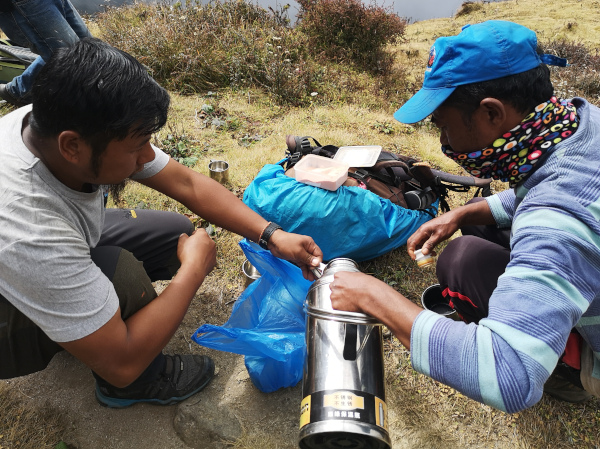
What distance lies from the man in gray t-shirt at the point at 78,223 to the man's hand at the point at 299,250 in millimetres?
429

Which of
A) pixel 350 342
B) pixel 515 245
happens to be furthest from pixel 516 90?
pixel 350 342

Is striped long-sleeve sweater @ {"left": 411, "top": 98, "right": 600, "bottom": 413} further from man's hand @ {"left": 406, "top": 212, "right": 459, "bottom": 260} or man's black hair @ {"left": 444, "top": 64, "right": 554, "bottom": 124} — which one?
man's hand @ {"left": 406, "top": 212, "right": 459, "bottom": 260}

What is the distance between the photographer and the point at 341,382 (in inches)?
57.3

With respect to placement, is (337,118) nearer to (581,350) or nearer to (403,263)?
(403,263)

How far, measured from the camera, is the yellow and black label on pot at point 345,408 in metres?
1.37

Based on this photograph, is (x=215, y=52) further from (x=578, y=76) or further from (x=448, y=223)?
(x=578, y=76)

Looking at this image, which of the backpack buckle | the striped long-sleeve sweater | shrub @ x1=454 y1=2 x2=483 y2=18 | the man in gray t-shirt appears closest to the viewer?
the striped long-sleeve sweater

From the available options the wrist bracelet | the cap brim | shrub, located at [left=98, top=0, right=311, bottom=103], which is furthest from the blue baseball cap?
shrub, located at [left=98, top=0, right=311, bottom=103]

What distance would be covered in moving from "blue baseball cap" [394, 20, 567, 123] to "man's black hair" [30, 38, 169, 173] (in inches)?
Answer: 39.7

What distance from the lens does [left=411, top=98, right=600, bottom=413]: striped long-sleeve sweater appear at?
112 cm

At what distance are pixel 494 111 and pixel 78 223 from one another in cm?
154

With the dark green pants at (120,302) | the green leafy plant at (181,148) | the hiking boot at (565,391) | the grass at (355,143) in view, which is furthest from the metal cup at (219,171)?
the hiking boot at (565,391)

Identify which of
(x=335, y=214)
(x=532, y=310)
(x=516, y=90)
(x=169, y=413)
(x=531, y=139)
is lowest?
(x=169, y=413)

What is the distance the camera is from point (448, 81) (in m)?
1.47
